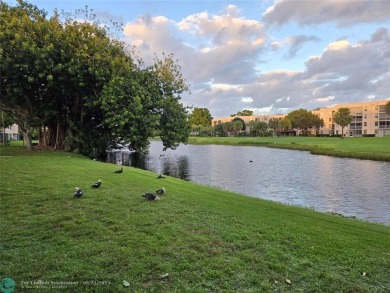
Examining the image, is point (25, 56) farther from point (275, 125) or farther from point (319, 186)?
point (275, 125)

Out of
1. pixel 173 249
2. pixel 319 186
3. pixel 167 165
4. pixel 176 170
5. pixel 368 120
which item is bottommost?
pixel 319 186

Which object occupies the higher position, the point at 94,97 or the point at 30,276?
the point at 94,97

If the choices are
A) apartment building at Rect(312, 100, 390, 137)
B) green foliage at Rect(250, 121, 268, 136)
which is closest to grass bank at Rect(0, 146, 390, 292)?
apartment building at Rect(312, 100, 390, 137)

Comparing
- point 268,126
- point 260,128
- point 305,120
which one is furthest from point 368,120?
point 260,128

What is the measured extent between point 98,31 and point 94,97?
6025mm

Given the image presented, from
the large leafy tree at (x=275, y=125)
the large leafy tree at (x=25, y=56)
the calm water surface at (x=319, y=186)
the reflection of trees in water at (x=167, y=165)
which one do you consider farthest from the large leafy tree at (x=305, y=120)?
the large leafy tree at (x=25, y=56)

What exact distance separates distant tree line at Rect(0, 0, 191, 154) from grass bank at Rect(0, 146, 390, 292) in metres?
17.5

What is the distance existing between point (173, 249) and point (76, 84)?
81.6 ft

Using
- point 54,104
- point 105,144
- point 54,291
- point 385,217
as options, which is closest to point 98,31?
point 54,104

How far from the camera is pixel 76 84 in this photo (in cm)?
2833

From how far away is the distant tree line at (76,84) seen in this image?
1005 inches

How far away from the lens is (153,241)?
7043 millimetres

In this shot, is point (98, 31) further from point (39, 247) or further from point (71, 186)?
point (39, 247)

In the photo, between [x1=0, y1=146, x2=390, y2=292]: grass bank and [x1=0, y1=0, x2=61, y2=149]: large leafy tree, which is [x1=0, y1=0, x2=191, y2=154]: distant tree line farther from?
[x1=0, y1=146, x2=390, y2=292]: grass bank
